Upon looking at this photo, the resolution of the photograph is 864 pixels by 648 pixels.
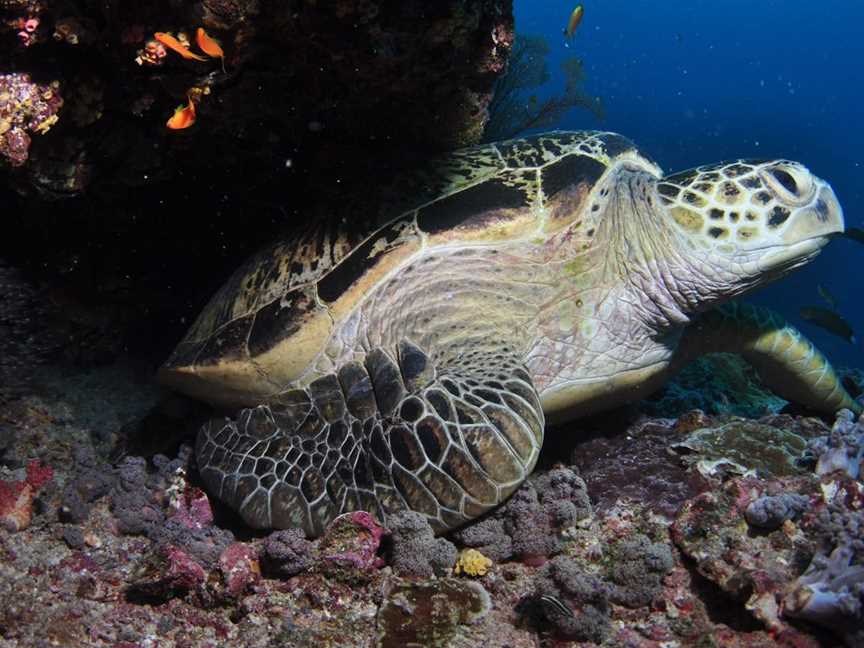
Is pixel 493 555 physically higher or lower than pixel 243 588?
lower

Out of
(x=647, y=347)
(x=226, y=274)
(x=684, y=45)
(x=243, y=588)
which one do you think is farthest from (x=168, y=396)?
(x=684, y=45)

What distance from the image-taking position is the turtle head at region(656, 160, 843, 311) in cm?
264

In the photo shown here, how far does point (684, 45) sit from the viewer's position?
270 ft

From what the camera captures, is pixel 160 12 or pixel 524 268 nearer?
pixel 160 12

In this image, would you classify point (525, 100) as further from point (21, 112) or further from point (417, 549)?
point (417, 549)

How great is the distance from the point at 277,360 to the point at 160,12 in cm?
159

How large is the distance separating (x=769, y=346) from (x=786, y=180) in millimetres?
1250

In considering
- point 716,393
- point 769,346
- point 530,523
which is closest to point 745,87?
point 716,393

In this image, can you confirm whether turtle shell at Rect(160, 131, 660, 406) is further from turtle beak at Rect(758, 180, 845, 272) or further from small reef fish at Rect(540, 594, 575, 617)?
small reef fish at Rect(540, 594, 575, 617)

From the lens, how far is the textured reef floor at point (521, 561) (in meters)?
1.67

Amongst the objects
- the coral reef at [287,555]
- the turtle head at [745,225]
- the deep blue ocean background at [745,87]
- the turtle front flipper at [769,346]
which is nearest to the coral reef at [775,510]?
the turtle head at [745,225]

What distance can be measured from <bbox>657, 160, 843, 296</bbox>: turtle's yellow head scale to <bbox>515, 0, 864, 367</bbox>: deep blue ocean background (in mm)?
19812

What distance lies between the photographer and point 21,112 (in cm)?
213

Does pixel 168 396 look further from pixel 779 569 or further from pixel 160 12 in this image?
pixel 779 569
